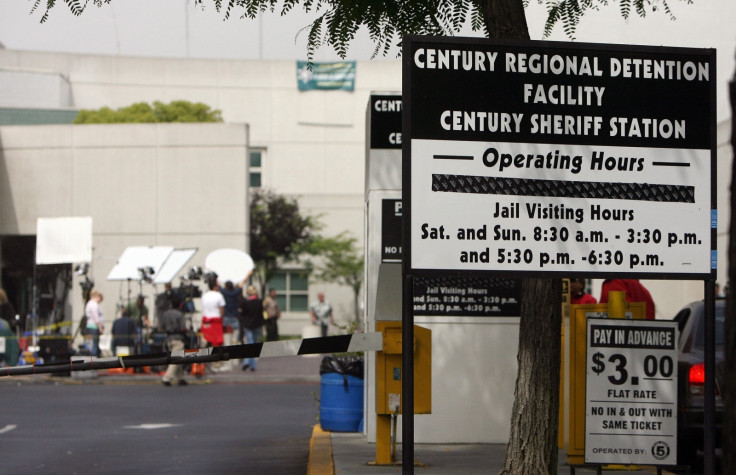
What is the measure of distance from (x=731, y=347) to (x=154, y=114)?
66.9 meters

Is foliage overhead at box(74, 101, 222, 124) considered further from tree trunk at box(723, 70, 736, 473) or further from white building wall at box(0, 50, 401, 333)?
tree trunk at box(723, 70, 736, 473)

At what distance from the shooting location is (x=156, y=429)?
1459 cm

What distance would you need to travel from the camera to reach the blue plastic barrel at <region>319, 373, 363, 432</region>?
40.2ft

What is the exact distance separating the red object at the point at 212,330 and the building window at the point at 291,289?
36094 millimetres

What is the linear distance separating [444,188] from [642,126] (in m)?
1.32

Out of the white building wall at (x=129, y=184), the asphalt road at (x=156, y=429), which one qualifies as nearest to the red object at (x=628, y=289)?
the asphalt road at (x=156, y=429)

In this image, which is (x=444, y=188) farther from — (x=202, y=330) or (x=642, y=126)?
(x=202, y=330)

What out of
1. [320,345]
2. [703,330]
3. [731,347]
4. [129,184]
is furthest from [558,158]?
[129,184]

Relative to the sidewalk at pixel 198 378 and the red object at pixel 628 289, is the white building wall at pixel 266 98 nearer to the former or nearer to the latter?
the sidewalk at pixel 198 378

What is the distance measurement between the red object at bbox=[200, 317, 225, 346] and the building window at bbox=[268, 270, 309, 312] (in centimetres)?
3609

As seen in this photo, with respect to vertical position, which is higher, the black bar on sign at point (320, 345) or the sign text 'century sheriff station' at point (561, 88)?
the sign text 'century sheriff station' at point (561, 88)

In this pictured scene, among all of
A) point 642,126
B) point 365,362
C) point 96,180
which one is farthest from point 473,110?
point 96,180

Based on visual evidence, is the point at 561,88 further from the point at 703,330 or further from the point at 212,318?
the point at 212,318

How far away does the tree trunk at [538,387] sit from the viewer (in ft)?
25.9
